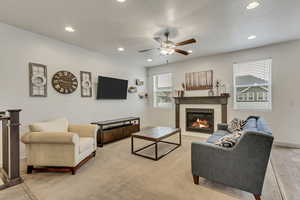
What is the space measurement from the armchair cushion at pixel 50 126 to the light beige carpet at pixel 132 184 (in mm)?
775

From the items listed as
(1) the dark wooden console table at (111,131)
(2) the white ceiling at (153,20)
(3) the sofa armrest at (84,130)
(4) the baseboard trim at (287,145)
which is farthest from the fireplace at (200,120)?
(3) the sofa armrest at (84,130)

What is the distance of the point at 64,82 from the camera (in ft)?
12.3

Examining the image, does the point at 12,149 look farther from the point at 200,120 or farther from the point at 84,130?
the point at 200,120

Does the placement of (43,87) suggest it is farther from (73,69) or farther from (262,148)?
(262,148)

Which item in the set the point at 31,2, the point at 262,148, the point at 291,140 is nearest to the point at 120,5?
the point at 31,2

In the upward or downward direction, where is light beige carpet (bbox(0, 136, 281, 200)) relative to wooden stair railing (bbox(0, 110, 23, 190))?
downward

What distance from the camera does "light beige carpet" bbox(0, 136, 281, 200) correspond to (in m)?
1.95

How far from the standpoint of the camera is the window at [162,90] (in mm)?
6126

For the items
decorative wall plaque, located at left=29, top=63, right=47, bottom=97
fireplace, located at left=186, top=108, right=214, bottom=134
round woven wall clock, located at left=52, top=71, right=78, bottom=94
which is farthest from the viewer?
fireplace, located at left=186, top=108, right=214, bottom=134

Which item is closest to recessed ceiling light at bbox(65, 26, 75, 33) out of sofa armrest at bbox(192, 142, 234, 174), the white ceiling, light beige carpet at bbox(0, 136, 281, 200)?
the white ceiling

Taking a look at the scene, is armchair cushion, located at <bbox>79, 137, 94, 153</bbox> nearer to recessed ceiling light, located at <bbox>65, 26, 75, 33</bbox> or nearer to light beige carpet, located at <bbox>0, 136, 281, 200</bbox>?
light beige carpet, located at <bbox>0, 136, 281, 200</bbox>

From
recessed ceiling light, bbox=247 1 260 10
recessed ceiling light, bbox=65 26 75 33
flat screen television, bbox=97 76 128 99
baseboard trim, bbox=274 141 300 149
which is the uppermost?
recessed ceiling light, bbox=65 26 75 33

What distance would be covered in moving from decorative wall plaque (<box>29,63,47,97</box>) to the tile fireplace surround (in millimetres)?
4247

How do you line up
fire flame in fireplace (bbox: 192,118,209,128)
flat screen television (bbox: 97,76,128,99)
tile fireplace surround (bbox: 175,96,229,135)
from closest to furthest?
flat screen television (bbox: 97,76,128,99) < tile fireplace surround (bbox: 175,96,229,135) < fire flame in fireplace (bbox: 192,118,209,128)
